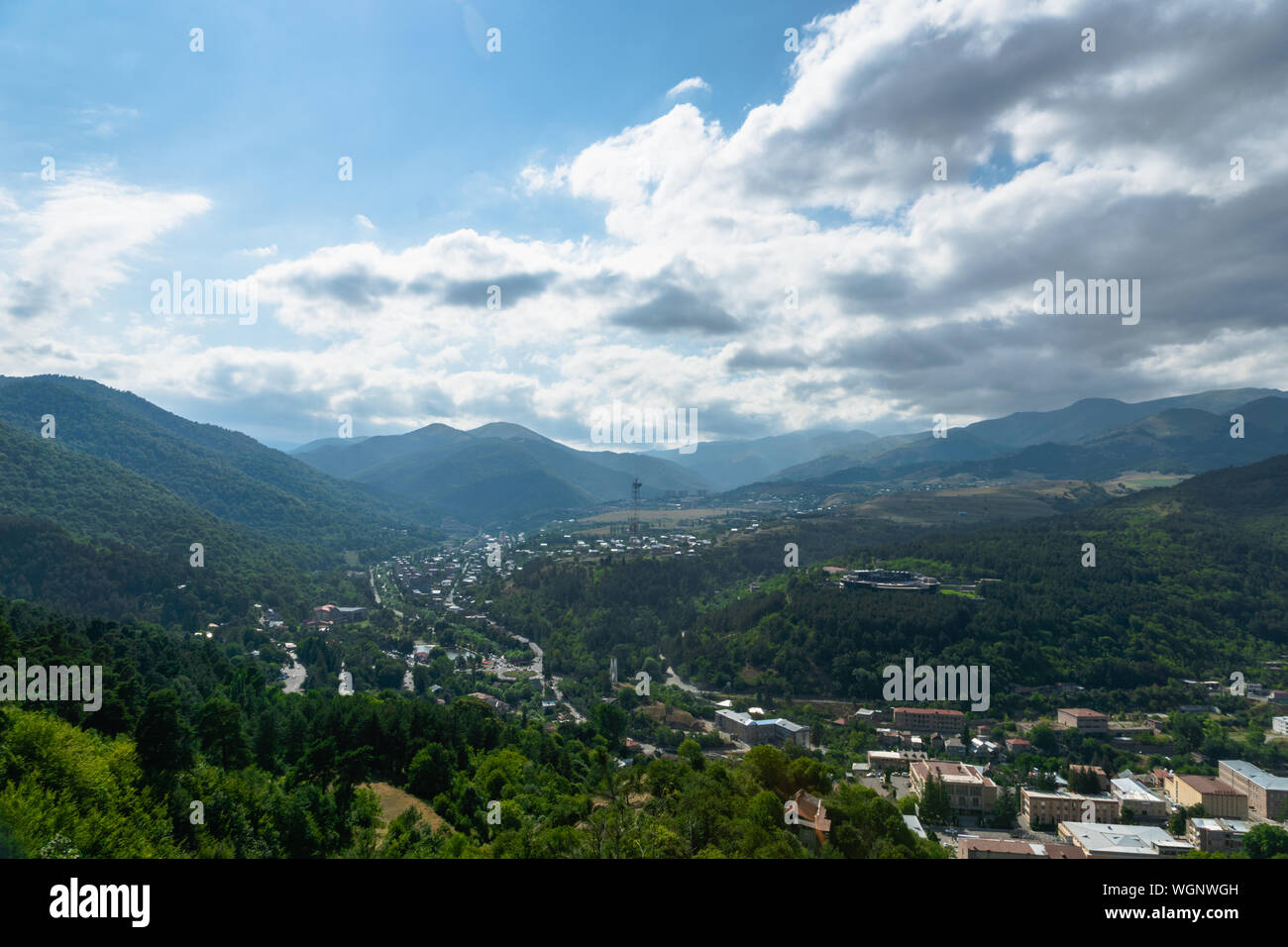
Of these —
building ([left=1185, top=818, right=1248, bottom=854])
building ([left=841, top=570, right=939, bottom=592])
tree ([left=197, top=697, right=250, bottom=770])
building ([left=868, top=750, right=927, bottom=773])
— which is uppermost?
tree ([left=197, top=697, right=250, bottom=770])

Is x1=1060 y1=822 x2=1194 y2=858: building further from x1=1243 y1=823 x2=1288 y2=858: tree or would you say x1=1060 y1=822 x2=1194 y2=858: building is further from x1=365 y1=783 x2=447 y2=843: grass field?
x1=365 y1=783 x2=447 y2=843: grass field

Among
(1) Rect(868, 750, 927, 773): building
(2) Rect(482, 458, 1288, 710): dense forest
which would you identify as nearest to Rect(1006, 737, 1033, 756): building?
(1) Rect(868, 750, 927, 773): building

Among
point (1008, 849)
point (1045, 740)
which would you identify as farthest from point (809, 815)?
point (1045, 740)

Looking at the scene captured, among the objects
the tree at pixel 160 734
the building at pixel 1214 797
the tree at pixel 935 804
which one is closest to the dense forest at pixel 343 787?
the tree at pixel 160 734

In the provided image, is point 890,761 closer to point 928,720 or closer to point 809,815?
point 928,720

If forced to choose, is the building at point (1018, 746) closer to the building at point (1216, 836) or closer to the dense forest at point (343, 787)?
the building at point (1216, 836)

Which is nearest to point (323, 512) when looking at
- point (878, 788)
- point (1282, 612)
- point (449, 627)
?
point (449, 627)
